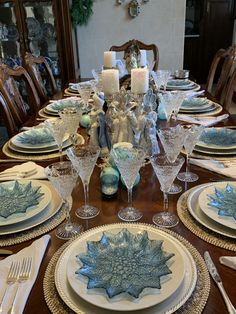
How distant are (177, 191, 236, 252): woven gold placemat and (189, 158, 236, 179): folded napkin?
23cm

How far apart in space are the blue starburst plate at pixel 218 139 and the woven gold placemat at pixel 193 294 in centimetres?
57

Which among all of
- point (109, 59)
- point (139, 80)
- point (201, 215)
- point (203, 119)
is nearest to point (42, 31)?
point (109, 59)

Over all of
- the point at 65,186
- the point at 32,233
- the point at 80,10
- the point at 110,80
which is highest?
the point at 80,10

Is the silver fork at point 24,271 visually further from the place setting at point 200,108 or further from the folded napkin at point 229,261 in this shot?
the place setting at point 200,108

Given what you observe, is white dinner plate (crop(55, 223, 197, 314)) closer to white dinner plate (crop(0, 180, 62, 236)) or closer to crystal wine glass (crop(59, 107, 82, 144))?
white dinner plate (crop(0, 180, 62, 236))

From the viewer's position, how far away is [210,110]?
1699 millimetres

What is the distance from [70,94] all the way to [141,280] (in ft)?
5.70

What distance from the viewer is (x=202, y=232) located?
76cm

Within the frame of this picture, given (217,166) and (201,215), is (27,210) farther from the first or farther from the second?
(217,166)

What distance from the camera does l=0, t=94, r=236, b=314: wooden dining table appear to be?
1.94ft

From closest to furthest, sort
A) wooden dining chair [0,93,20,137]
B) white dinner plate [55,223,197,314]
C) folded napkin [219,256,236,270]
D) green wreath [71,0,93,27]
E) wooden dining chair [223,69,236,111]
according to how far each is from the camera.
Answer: white dinner plate [55,223,197,314]
folded napkin [219,256,236,270]
wooden dining chair [0,93,20,137]
wooden dining chair [223,69,236,111]
green wreath [71,0,93,27]

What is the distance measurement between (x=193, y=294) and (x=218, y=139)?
0.76 meters

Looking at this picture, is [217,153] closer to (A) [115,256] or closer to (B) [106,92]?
(B) [106,92]

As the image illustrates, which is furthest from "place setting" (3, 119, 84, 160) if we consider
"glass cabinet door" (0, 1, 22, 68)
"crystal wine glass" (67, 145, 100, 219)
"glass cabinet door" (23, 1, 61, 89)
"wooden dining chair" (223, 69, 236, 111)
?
"glass cabinet door" (0, 1, 22, 68)
